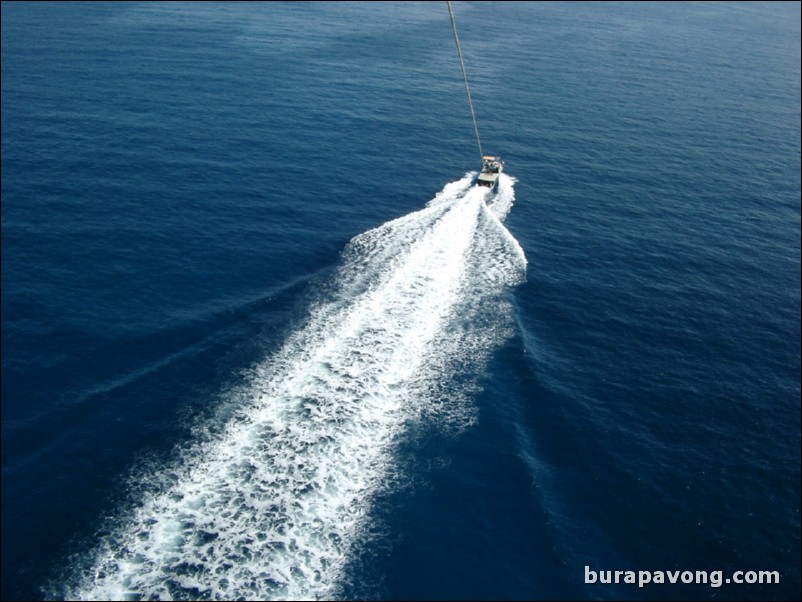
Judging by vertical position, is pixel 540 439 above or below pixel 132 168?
below

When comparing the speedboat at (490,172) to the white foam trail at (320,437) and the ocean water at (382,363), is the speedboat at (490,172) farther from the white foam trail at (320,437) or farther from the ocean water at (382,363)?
the white foam trail at (320,437)

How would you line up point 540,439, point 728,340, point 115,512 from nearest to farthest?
point 115,512 → point 540,439 → point 728,340

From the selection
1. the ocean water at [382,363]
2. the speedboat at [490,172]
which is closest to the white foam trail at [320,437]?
the ocean water at [382,363]

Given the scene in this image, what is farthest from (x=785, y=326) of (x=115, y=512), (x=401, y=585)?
(x=115, y=512)

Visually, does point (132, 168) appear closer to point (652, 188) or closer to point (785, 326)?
point (652, 188)

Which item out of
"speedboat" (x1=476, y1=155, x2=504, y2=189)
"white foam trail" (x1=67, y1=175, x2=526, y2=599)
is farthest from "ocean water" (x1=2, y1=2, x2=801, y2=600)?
"speedboat" (x1=476, y1=155, x2=504, y2=189)

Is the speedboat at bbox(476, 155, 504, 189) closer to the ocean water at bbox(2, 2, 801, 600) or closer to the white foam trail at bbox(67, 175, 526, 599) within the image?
the ocean water at bbox(2, 2, 801, 600)
